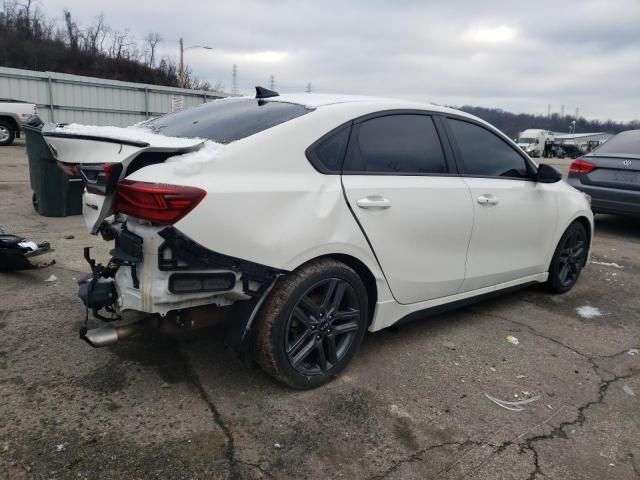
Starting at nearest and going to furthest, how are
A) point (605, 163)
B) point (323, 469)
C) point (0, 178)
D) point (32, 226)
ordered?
point (323, 469), point (32, 226), point (605, 163), point (0, 178)

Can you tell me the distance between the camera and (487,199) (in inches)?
144

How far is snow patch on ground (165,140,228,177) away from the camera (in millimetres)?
2416

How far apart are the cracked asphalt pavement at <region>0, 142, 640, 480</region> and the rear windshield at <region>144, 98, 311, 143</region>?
1359 millimetres

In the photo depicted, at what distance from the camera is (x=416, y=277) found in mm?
3289

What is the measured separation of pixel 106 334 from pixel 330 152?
151cm

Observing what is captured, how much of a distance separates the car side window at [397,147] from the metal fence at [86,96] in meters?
15.8

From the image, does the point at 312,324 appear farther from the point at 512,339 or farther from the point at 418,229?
the point at 512,339

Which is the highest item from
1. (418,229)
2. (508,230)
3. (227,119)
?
(227,119)

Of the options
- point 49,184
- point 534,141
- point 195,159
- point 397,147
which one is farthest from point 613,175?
point 534,141

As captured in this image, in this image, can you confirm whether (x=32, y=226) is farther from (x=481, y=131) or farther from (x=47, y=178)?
(x=481, y=131)

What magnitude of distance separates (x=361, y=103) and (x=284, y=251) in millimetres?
1144

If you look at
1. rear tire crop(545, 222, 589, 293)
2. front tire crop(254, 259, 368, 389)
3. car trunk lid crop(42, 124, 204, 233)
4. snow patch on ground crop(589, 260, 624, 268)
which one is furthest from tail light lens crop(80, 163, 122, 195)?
snow patch on ground crop(589, 260, 624, 268)

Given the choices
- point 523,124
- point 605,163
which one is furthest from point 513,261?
point 523,124

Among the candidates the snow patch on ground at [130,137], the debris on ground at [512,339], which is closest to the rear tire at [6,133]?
the snow patch on ground at [130,137]
